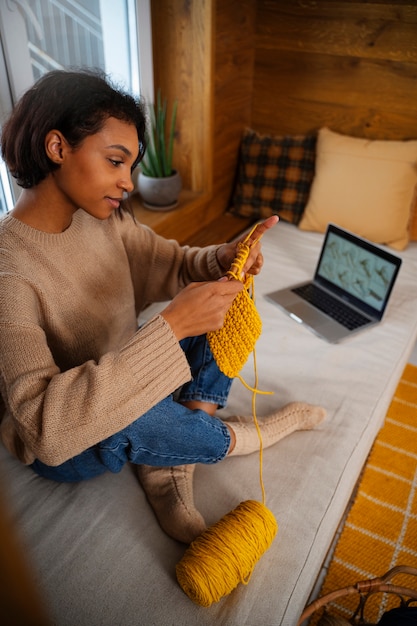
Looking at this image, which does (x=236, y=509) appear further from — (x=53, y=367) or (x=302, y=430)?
(x=53, y=367)

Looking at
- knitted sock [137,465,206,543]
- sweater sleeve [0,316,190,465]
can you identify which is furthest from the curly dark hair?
knitted sock [137,465,206,543]

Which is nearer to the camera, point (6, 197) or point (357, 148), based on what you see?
point (6, 197)

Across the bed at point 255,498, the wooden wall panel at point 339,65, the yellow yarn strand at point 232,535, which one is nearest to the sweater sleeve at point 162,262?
the yellow yarn strand at point 232,535

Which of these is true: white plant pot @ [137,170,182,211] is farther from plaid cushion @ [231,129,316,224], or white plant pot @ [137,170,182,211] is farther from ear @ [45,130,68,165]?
ear @ [45,130,68,165]

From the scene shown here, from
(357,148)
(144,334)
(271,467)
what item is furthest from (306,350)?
(357,148)

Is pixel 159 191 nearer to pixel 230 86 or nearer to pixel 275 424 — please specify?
pixel 230 86

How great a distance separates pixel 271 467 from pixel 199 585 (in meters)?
0.34

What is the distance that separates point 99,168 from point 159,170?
979mm

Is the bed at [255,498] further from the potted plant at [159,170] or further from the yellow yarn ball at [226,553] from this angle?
the potted plant at [159,170]

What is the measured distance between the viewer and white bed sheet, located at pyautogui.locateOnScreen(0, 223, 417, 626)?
0.87 m

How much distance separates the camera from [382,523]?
4.18 feet

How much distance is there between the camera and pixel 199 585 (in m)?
0.84

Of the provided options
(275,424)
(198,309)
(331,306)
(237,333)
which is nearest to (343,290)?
(331,306)

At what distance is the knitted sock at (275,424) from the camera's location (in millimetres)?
1094
